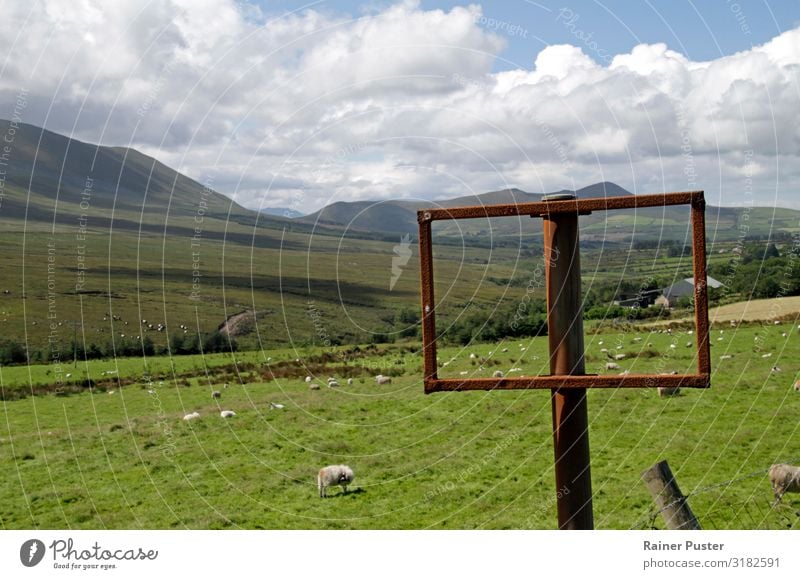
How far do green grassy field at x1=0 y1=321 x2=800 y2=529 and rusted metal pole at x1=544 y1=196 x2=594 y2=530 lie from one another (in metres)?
3.73

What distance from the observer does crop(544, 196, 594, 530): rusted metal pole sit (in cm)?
484

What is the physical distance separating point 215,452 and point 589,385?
1464cm

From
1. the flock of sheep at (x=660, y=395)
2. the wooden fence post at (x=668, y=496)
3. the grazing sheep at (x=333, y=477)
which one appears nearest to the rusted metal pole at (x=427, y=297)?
the wooden fence post at (x=668, y=496)

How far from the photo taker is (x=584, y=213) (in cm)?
490

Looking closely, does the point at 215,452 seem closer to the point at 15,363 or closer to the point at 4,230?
Result: the point at 15,363

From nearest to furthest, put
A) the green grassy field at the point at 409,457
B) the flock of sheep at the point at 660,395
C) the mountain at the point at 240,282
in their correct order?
the flock of sheep at the point at 660,395 < the green grassy field at the point at 409,457 < the mountain at the point at 240,282

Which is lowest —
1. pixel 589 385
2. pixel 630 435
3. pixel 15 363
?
pixel 15 363

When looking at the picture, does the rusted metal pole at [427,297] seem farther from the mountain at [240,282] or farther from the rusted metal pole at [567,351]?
the mountain at [240,282]

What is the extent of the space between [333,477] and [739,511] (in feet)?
23.8

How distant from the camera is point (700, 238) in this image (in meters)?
4.77

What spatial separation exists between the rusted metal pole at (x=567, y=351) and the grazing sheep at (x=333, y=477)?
989cm

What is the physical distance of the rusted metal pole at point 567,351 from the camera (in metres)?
4.84

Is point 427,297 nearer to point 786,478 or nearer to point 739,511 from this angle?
point 739,511

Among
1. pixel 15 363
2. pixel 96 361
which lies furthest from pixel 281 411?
pixel 15 363
